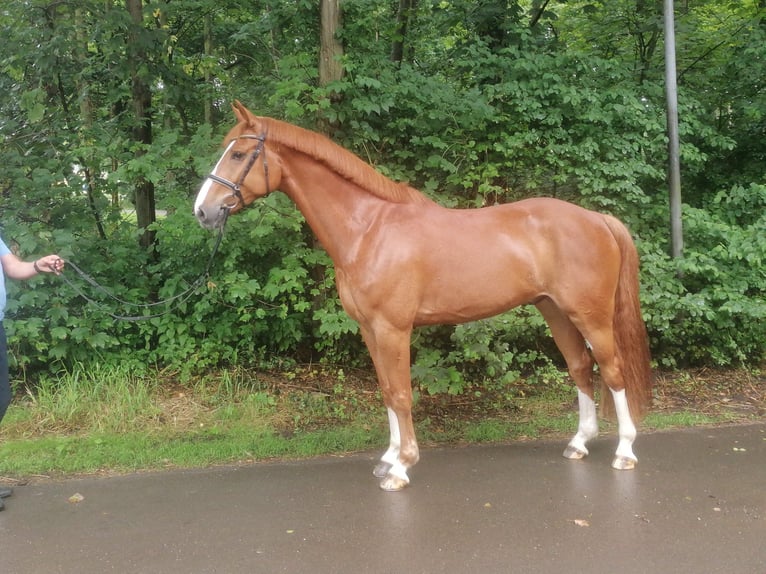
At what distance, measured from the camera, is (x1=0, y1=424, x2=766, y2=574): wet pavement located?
2797mm

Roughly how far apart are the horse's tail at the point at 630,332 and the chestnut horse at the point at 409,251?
0.04m

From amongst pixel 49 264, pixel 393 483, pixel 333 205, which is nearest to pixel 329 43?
pixel 333 205

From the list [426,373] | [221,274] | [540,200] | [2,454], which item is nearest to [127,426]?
[2,454]

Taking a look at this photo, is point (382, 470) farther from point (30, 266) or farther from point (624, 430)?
point (30, 266)

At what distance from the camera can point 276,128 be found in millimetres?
3494

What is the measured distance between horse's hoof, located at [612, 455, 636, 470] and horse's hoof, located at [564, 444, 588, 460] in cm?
23

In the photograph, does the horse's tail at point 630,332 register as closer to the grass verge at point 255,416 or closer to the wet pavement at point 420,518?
the wet pavement at point 420,518

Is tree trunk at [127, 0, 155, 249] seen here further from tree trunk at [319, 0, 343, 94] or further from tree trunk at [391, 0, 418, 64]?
tree trunk at [391, 0, 418, 64]

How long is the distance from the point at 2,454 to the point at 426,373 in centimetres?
321

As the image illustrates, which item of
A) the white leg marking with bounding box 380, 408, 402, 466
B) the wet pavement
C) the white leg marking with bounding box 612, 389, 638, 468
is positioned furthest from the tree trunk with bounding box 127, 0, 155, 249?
the white leg marking with bounding box 612, 389, 638, 468

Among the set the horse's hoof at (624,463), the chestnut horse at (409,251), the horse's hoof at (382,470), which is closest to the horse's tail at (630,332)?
the chestnut horse at (409,251)

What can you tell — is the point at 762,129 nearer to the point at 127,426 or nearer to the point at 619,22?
the point at 619,22

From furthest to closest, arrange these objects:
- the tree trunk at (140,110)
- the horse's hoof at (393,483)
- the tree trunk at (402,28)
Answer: the tree trunk at (402,28) < the tree trunk at (140,110) < the horse's hoof at (393,483)

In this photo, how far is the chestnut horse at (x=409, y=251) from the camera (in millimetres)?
3512
